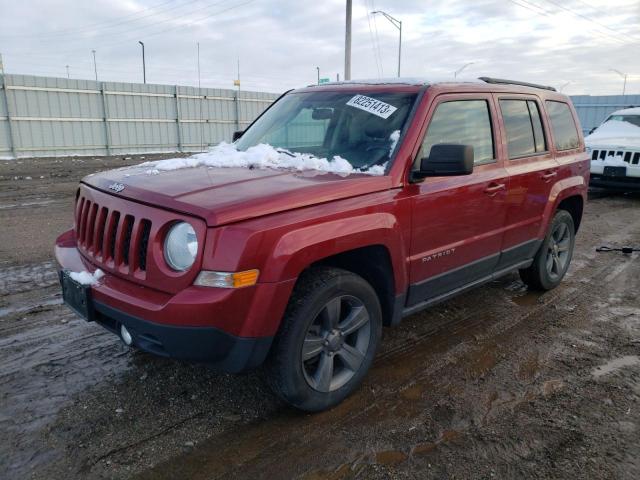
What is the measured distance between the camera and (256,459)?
2623mm

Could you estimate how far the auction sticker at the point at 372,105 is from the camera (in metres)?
3.55

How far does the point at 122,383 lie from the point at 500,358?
2676mm

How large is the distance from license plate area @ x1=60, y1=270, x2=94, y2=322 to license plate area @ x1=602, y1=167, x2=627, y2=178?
Result: 11.0 meters

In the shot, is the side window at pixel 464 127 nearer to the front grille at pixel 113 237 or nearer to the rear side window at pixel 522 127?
the rear side window at pixel 522 127

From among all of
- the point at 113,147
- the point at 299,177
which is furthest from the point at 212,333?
the point at 113,147

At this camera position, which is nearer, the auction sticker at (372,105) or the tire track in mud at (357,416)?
the tire track in mud at (357,416)

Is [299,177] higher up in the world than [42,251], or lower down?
higher up

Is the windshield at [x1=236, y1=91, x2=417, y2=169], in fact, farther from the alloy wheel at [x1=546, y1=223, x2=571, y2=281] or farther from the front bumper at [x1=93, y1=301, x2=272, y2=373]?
the alloy wheel at [x1=546, y1=223, x2=571, y2=281]

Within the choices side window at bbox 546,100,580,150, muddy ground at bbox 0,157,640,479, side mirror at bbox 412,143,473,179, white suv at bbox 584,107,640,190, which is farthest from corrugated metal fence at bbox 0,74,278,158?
side mirror at bbox 412,143,473,179

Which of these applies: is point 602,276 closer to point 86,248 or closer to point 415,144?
point 415,144

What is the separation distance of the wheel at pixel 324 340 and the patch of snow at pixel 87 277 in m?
1.07

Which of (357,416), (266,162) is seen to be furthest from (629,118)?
(357,416)

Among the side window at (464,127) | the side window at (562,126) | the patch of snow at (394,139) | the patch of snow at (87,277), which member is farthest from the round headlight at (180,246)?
the side window at (562,126)

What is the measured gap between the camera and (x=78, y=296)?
9.57 ft
